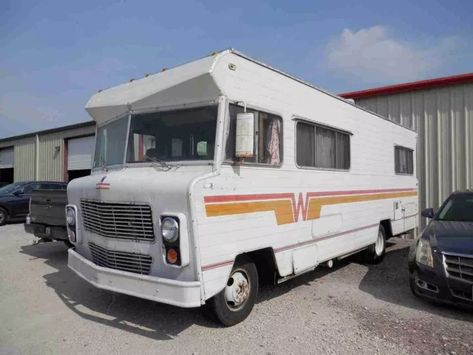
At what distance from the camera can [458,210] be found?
21.1ft

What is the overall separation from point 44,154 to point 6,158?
7162 mm

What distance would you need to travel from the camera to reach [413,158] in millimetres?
9930

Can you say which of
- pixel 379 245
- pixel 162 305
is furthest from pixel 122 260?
pixel 379 245

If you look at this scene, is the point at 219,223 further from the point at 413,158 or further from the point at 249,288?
the point at 413,158

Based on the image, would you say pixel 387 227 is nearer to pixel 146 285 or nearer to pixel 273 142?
pixel 273 142

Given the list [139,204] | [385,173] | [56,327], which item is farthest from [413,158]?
[56,327]

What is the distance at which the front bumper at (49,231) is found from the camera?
789 centimetres

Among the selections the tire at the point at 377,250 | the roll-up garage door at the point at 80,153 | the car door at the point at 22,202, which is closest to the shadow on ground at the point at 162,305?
the tire at the point at 377,250

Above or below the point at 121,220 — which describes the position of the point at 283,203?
above

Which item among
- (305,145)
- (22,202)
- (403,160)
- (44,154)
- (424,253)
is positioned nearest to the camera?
(424,253)

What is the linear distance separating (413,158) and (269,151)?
642 centimetres

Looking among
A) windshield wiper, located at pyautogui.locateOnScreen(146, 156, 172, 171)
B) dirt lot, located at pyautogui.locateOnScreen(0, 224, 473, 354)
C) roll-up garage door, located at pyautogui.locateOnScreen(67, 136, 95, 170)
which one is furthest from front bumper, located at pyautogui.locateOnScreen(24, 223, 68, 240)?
roll-up garage door, located at pyautogui.locateOnScreen(67, 136, 95, 170)

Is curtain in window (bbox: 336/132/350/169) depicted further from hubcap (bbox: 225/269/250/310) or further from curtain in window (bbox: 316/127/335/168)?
hubcap (bbox: 225/269/250/310)

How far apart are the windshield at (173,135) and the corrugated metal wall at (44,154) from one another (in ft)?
54.6
